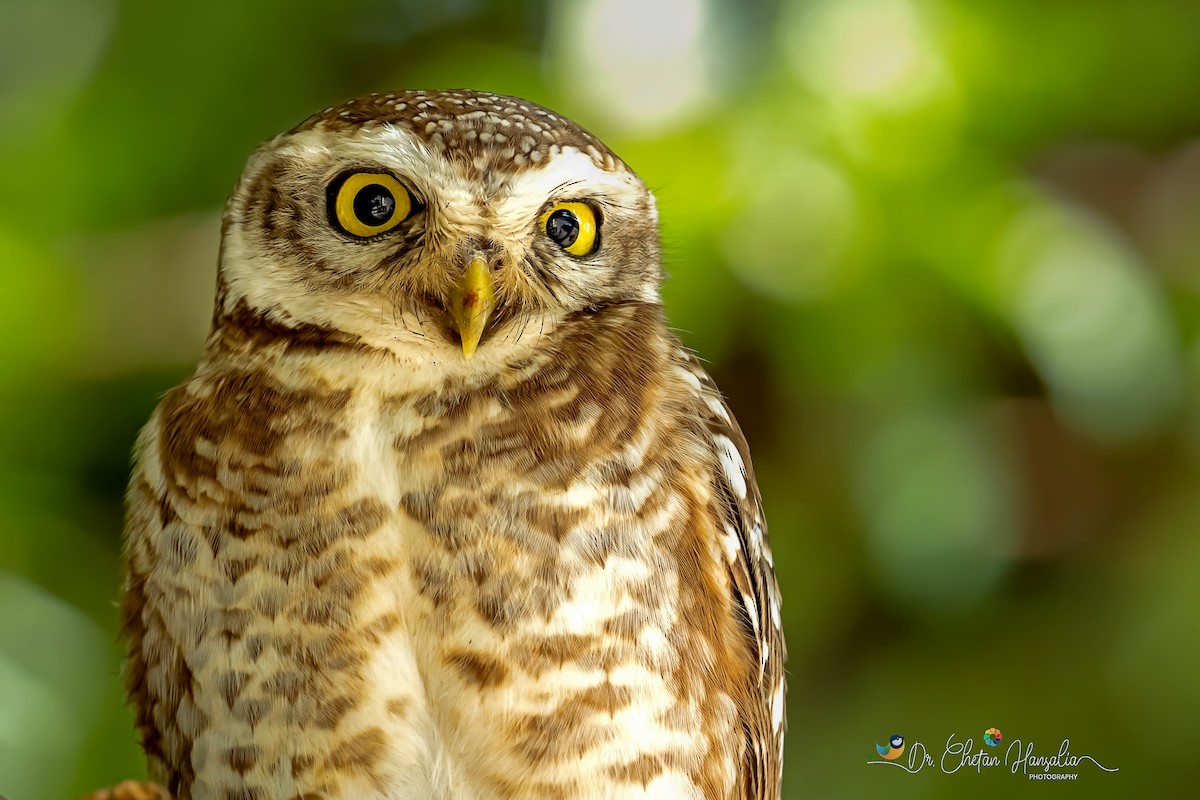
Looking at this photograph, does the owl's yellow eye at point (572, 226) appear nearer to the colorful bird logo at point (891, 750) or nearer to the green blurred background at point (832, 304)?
the green blurred background at point (832, 304)

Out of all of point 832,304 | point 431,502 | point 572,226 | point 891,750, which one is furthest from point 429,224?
point 891,750

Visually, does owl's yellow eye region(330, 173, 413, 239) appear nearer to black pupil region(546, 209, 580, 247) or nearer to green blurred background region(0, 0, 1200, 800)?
black pupil region(546, 209, 580, 247)

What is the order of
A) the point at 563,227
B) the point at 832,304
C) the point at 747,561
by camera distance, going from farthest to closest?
the point at 832,304, the point at 747,561, the point at 563,227

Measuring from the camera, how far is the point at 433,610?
1237 mm

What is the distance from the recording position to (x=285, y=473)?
124 cm

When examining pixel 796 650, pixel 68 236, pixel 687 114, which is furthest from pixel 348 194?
pixel 796 650

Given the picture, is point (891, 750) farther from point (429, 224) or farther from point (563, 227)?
point (429, 224)

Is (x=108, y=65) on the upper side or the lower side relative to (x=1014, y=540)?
upper

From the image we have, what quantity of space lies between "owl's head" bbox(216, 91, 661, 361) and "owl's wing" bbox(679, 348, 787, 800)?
22cm

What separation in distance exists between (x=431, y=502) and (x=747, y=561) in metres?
0.47

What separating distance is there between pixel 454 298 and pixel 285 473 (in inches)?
10.3

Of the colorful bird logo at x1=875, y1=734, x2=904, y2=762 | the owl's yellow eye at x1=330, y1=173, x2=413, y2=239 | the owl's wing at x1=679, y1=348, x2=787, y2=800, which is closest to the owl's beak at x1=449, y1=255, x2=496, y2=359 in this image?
the owl's yellow eye at x1=330, y1=173, x2=413, y2=239

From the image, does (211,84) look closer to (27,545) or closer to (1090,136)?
(27,545)

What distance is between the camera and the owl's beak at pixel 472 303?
4.01ft
